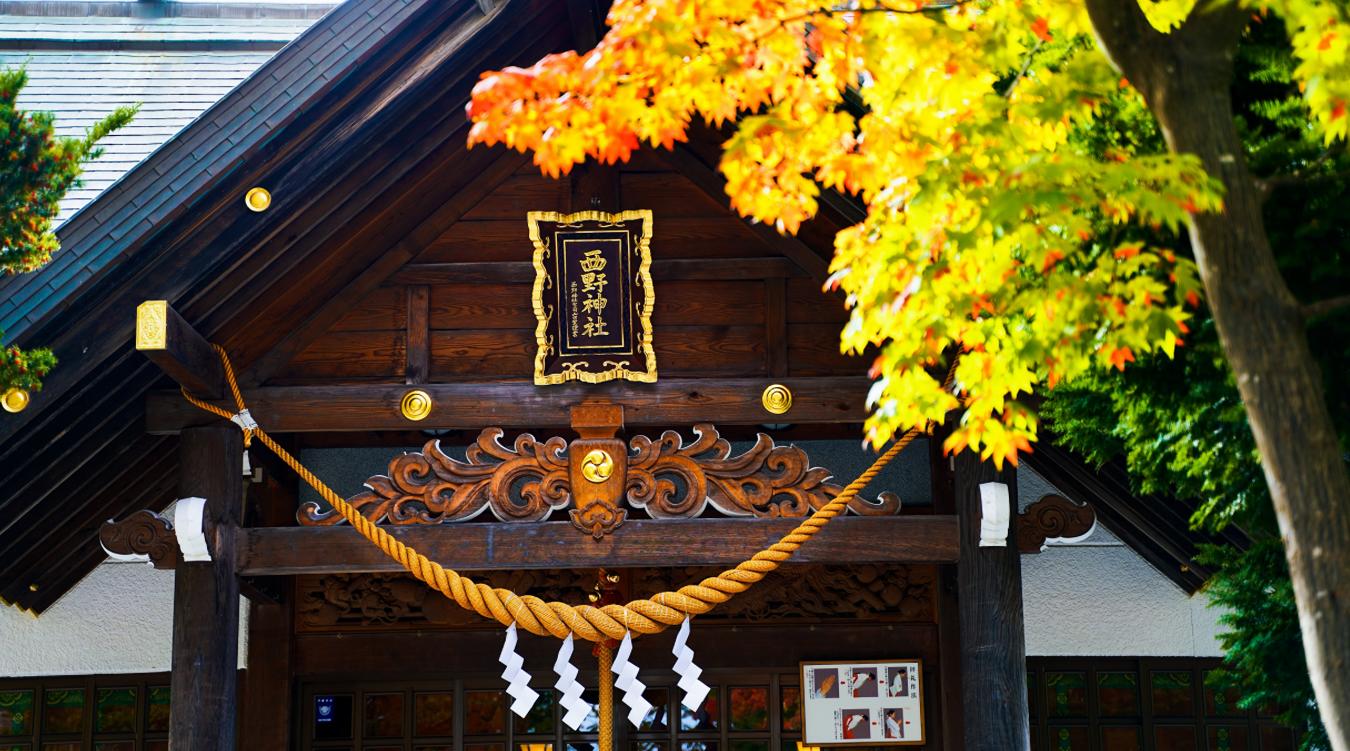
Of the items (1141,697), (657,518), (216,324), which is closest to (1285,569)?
(657,518)

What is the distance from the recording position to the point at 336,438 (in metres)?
9.26

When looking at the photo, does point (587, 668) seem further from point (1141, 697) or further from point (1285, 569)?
point (1285, 569)

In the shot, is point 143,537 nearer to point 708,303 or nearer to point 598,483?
point 598,483

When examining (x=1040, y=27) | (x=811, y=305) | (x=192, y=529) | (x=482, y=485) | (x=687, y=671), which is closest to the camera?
(x=1040, y=27)

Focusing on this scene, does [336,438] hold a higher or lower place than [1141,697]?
higher

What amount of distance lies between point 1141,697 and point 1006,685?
2523 millimetres

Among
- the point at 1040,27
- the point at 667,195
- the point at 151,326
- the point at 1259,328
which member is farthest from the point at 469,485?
the point at 1259,328

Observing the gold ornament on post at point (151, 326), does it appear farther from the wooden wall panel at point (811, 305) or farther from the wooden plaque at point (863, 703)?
the wooden plaque at point (863, 703)

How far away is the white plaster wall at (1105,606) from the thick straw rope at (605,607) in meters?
2.54

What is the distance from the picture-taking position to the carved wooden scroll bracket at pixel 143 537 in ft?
23.4

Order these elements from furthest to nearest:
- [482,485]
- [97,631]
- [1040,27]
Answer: [97,631]
[482,485]
[1040,27]

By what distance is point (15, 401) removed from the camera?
20.7 feet

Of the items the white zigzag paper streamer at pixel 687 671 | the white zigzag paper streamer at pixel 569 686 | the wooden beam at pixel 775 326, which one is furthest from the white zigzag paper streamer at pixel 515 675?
the wooden beam at pixel 775 326

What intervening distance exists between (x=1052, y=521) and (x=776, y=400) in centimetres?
144
